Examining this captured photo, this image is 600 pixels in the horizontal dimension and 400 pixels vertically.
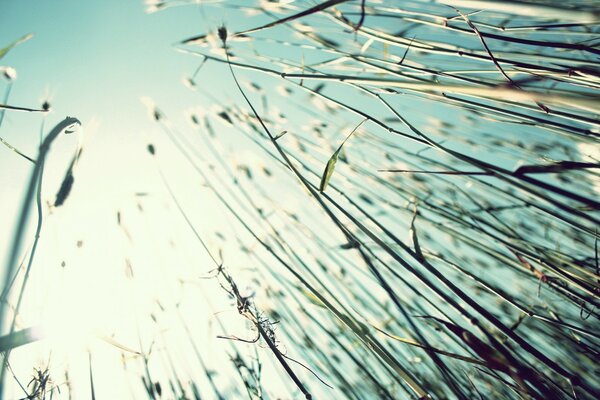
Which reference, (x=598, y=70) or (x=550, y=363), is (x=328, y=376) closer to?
(x=550, y=363)

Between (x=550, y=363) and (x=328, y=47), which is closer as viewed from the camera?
(x=550, y=363)

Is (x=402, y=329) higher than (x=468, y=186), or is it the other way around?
(x=468, y=186)

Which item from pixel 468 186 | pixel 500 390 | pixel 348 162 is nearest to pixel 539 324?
pixel 500 390

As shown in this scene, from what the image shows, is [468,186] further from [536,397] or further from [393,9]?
[536,397]

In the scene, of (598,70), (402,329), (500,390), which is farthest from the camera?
(500,390)

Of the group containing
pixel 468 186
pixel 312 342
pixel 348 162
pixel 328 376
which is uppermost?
pixel 348 162

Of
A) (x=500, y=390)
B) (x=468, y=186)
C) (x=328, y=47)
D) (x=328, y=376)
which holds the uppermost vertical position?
(x=328, y=47)

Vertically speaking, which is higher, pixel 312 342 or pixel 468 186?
pixel 468 186

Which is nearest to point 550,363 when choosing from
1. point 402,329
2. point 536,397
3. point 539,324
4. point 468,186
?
point 536,397

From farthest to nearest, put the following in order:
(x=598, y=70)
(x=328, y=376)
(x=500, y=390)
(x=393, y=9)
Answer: (x=500, y=390)
(x=328, y=376)
(x=393, y=9)
(x=598, y=70)
